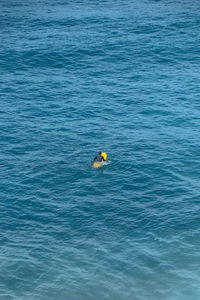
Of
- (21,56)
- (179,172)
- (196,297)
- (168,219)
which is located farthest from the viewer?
(21,56)

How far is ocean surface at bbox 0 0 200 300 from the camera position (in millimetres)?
59750

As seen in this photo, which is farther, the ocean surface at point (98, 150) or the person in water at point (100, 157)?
the person in water at point (100, 157)

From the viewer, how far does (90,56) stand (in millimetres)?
113625

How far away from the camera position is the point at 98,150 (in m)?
82.4

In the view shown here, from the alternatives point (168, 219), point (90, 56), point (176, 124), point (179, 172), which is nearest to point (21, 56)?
point (90, 56)

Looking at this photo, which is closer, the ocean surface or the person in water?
the ocean surface

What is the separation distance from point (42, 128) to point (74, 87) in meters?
16.3

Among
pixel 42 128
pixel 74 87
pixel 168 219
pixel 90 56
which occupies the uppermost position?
pixel 90 56

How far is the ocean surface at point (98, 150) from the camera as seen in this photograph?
59.8 meters

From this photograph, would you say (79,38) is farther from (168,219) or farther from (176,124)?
(168,219)

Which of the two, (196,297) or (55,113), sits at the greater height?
(55,113)

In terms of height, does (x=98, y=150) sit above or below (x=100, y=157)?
above

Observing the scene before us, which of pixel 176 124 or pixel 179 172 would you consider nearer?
pixel 179 172

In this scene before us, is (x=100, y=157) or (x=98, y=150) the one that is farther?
(x=98, y=150)
